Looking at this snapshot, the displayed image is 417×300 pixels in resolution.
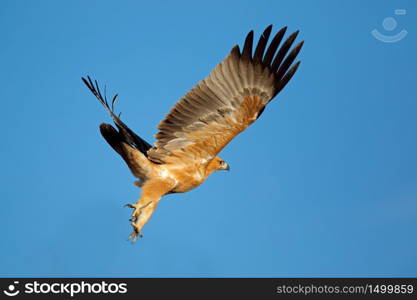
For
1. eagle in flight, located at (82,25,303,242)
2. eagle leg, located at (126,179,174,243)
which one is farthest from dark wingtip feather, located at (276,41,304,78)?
eagle leg, located at (126,179,174,243)

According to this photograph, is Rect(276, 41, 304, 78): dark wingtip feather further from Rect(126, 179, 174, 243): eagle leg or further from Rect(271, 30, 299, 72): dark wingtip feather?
Rect(126, 179, 174, 243): eagle leg

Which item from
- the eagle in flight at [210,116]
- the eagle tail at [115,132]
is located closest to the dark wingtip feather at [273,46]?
the eagle in flight at [210,116]

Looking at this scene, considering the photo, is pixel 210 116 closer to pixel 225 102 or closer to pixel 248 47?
pixel 225 102

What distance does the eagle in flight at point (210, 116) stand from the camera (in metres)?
9.65

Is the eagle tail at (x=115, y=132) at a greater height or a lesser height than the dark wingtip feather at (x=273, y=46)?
lesser

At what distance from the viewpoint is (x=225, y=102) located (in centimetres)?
983

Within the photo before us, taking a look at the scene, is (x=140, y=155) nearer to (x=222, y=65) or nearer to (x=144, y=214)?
(x=144, y=214)

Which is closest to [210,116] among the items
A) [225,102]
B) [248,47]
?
[225,102]

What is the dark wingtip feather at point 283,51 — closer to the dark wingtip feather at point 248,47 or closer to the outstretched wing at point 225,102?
the outstretched wing at point 225,102

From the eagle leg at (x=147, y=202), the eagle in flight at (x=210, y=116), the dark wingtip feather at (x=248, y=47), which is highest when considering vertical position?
the dark wingtip feather at (x=248, y=47)

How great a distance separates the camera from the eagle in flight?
9.65m

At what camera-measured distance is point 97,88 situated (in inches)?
371

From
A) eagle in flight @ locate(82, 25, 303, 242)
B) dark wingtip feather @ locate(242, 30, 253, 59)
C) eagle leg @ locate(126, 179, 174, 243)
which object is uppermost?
dark wingtip feather @ locate(242, 30, 253, 59)

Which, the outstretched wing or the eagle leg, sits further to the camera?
the outstretched wing
